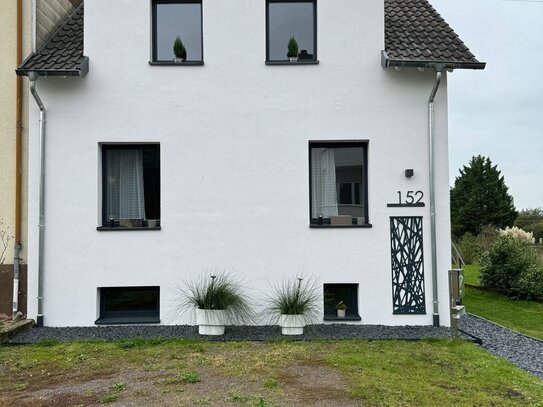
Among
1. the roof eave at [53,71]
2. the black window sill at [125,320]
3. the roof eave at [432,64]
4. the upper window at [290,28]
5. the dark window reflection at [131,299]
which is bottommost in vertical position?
the black window sill at [125,320]

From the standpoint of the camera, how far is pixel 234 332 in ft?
24.8

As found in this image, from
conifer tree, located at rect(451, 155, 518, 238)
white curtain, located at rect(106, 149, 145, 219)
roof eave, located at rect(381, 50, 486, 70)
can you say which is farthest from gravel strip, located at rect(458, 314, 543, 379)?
conifer tree, located at rect(451, 155, 518, 238)

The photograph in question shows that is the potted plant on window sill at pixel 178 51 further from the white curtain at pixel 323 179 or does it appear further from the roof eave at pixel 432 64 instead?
the roof eave at pixel 432 64

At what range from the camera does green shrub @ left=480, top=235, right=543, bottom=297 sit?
39.6 feet

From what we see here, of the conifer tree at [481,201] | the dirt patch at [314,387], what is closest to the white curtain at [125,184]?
the dirt patch at [314,387]

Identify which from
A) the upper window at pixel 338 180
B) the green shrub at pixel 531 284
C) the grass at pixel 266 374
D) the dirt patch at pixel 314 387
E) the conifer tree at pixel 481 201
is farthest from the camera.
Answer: the conifer tree at pixel 481 201

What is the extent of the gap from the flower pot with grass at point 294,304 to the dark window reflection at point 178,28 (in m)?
4.37

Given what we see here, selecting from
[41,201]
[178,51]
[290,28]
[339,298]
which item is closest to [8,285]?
[41,201]

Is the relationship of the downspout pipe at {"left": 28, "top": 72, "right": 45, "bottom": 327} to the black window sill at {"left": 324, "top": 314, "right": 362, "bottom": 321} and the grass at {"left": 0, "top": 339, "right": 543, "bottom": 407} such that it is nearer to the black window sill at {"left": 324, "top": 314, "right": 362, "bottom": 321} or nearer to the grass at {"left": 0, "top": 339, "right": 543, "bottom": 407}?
the grass at {"left": 0, "top": 339, "right": 543, "bottom": 407}

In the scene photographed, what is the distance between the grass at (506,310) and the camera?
9.20 meters

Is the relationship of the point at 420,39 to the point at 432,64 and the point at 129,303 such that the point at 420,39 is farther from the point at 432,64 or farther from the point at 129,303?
the point at 129,303

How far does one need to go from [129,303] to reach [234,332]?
6.57 ft

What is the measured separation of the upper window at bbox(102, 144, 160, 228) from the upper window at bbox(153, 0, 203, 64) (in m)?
1.73

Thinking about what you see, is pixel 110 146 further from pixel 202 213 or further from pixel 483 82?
pixel 483 82
